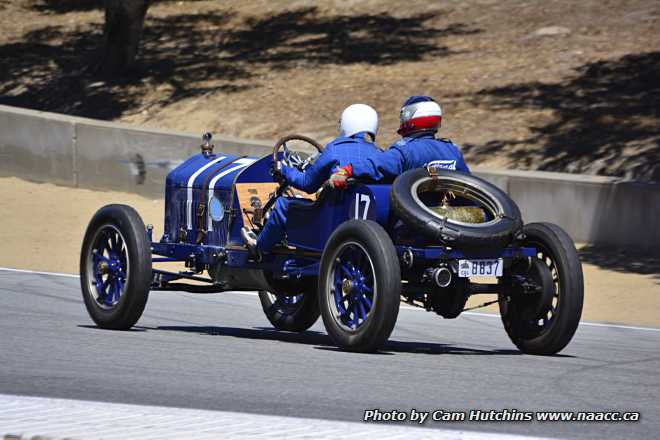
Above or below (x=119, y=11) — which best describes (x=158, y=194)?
below

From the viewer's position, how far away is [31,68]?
85.5 feet

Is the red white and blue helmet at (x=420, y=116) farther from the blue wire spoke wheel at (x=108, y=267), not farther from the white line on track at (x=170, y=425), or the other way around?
the white line on track at (x=170, y=425)

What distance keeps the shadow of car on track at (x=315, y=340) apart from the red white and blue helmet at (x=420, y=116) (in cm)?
151

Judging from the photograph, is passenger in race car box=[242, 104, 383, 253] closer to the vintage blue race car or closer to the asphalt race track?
the vintage blue race car

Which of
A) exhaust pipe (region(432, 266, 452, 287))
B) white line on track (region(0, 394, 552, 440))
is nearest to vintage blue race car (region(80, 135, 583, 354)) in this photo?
exhaust pipe (region(432, 266, 452, 287))

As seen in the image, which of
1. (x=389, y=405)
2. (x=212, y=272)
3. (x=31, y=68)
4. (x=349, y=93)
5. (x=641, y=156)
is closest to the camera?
(x=389, y=405)

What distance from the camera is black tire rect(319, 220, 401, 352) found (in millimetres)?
8062

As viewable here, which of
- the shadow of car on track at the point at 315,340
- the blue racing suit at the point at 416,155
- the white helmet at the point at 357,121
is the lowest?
the shadow of car on track at the point at 315,340

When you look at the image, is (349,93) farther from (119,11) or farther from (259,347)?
(259,347)

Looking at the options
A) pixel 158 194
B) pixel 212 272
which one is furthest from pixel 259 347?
pixel 158 194

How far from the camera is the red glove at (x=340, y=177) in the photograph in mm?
8734

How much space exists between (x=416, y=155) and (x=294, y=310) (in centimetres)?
206

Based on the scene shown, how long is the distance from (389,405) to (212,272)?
3.90 metres

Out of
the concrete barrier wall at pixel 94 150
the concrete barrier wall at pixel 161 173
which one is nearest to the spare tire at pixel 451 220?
the concrete barrier wall at pixel 161 173
